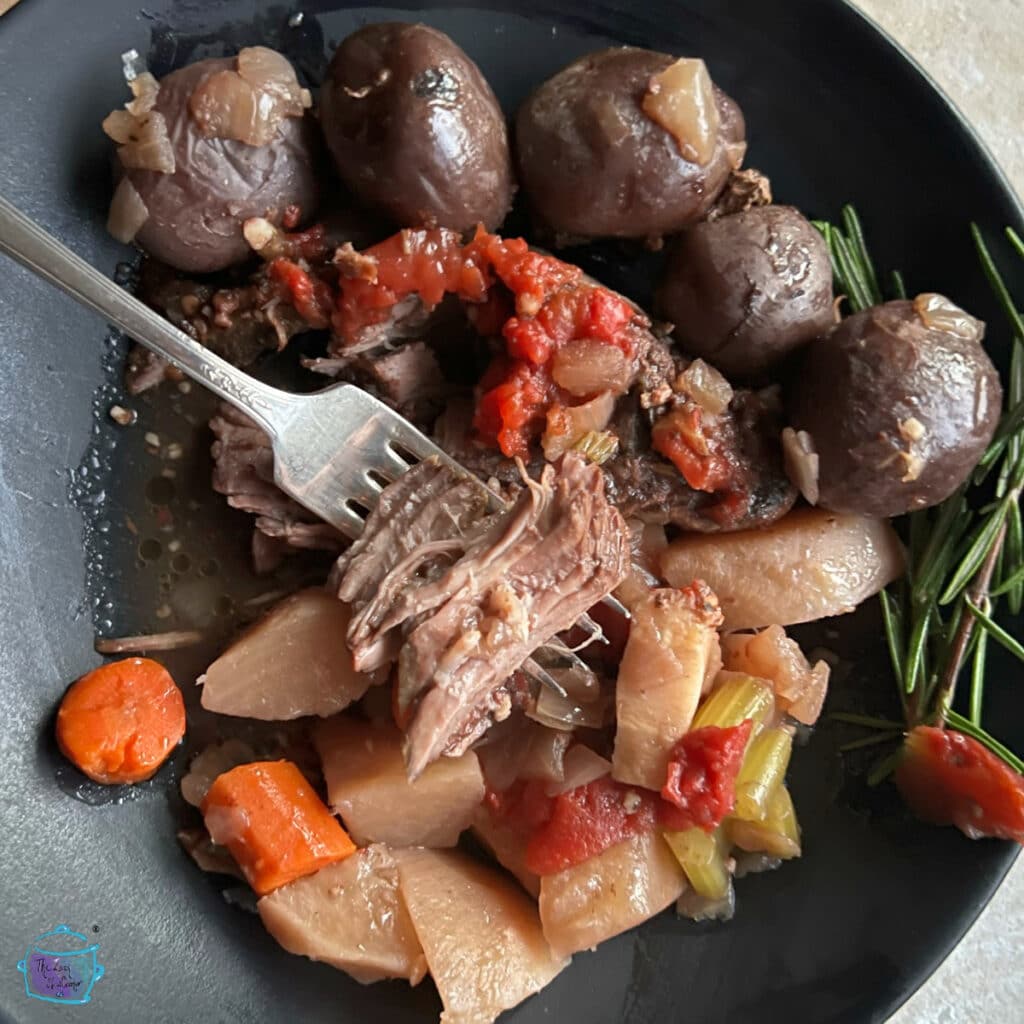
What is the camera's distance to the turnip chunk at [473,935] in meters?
2.25

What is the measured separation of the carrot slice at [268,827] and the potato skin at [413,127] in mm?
1329

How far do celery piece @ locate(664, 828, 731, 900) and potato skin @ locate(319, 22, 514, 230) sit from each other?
5.05ft

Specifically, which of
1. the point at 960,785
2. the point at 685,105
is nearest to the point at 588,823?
the point at 960,785

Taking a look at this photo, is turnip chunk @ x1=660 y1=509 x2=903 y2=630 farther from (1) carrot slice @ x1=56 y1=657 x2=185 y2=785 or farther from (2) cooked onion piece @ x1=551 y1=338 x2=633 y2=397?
(1) carrot slice @ x1=56 y1=657 x2=185 y2=785

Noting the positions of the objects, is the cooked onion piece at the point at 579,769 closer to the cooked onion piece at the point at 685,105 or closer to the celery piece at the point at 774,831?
the celery piece at the point at 774,831

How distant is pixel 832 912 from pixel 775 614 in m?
0.76

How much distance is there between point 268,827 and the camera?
222cm

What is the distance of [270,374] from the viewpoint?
2.43m

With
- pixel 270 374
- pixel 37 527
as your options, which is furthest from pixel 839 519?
pixel 37 527

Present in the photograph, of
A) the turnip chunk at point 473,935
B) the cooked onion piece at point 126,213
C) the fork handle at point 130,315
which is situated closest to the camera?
the fork handle at point 130,315

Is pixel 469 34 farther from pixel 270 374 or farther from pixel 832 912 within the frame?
pixel 832 912

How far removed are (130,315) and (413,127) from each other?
694mm

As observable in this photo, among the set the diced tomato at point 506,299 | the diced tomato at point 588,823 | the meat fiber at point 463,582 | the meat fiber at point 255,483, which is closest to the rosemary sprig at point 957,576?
the diced tomato at point 588,823

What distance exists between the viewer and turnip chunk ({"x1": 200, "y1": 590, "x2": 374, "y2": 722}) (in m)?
2.26
